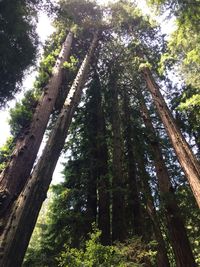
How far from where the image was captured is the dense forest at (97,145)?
6.34 m

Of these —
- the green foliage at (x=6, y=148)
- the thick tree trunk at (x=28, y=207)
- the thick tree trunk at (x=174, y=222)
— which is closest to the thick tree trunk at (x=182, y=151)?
the thick tree trunk at (x=174, y=222)

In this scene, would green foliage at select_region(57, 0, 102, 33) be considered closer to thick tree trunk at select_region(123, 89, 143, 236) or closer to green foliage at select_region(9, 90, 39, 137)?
thick tree trunk at select_region(123, 89, 143, 236)

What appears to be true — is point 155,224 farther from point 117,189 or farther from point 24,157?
point 24,157

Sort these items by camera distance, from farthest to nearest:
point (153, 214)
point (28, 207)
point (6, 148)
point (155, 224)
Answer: point (153, 214), point (155, 224), point (6, 148), point (28, 207)

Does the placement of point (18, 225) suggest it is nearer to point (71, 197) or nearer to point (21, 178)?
point (21, 178)

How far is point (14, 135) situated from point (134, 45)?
6.55 m

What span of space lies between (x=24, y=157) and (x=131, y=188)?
19.1 feet

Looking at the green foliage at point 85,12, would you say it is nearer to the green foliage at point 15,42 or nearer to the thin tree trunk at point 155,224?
the green foliage at point 15,42

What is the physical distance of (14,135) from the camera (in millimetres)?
11164

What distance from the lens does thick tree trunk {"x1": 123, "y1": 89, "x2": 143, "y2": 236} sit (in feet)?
35.5

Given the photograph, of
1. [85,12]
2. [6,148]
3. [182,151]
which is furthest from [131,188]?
[85,12]


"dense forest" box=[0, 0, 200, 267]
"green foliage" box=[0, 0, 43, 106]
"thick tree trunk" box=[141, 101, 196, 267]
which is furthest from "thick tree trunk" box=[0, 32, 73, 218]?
"thick tree trunk" box=[141, 101, 196, 267]

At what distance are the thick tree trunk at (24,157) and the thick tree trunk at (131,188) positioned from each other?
429 cm

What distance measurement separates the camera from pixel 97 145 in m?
12.4
